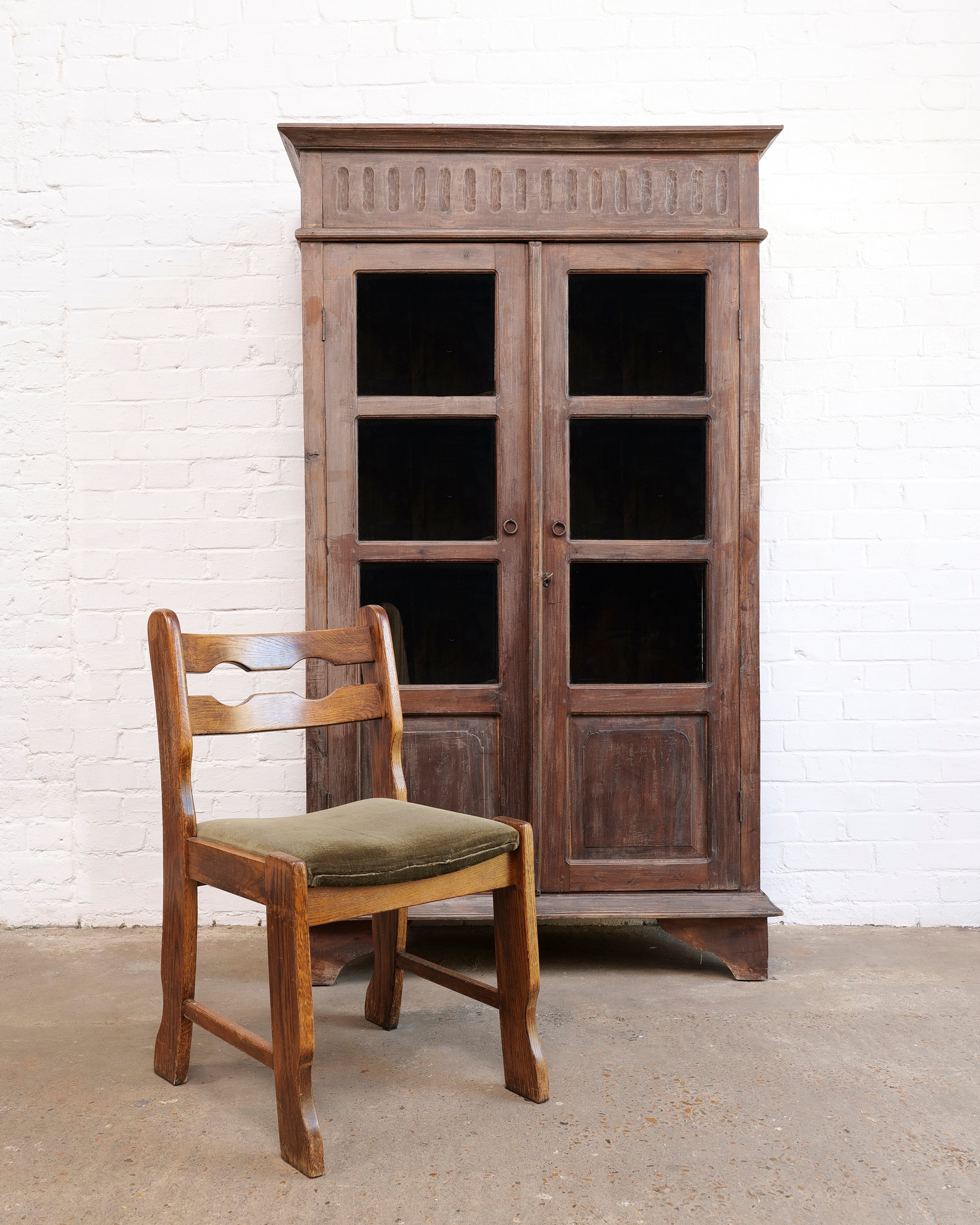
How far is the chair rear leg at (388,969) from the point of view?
2113 mm

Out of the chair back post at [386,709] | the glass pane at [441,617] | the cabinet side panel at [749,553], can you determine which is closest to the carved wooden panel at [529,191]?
the cabinet side panel at [749,553]

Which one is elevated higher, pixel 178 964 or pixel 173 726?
pixel 173 726

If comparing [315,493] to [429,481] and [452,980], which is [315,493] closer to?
[429,481]

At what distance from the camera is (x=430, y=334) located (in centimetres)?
246

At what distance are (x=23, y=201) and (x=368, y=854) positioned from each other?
2.31 metres

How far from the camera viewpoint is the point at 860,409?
288 centimetres

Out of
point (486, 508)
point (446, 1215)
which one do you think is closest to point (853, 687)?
point (486, 508)

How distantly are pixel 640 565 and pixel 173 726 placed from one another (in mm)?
1225

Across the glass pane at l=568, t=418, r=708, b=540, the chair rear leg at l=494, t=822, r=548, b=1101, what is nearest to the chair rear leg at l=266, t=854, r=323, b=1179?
the chair rear leg at l=494, t=822, r=548, b=1101

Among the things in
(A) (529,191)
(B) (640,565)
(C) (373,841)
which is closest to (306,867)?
(C) (373,841)

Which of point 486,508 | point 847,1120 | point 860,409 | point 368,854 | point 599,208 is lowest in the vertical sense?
point 847,1120

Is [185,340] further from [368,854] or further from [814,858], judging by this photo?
[814,858]

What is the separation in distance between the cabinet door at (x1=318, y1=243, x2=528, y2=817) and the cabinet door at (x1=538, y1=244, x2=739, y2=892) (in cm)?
9

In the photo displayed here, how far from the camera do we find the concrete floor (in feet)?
4.96
